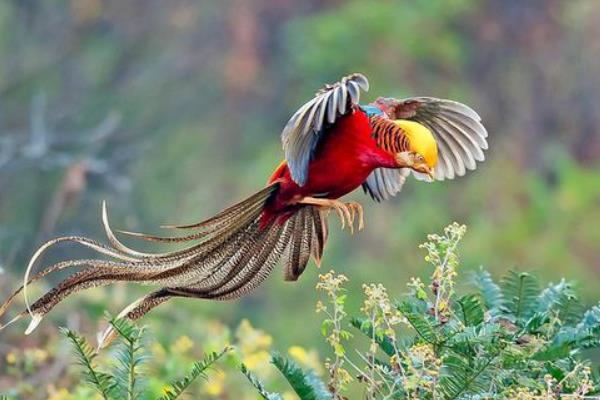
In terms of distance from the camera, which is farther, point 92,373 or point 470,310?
point 470,310

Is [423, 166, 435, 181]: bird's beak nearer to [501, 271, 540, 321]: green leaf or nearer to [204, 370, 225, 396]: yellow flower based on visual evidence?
[501, 271, 540, 321]: green leaf

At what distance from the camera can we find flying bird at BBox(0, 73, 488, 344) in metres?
3.80

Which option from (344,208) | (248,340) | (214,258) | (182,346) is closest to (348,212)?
(344,208)

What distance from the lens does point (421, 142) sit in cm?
397

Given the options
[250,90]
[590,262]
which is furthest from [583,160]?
[250,90]

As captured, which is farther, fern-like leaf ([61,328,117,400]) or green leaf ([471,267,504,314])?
green leaf ([471,267,504,314])

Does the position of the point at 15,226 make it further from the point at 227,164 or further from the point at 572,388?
the point at 572,388

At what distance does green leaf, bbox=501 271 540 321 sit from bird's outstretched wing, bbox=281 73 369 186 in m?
0.62

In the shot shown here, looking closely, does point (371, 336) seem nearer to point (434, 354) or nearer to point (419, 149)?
point (434, 354)

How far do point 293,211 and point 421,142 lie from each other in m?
0.42

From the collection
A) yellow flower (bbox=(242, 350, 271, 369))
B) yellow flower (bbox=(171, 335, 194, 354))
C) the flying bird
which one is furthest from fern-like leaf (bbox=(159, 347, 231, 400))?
yellow flower (bbox=(171, 335, 194, 354))

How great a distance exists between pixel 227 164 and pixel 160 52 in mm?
1603

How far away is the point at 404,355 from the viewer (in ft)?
10.6

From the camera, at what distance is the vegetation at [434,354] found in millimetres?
3068
